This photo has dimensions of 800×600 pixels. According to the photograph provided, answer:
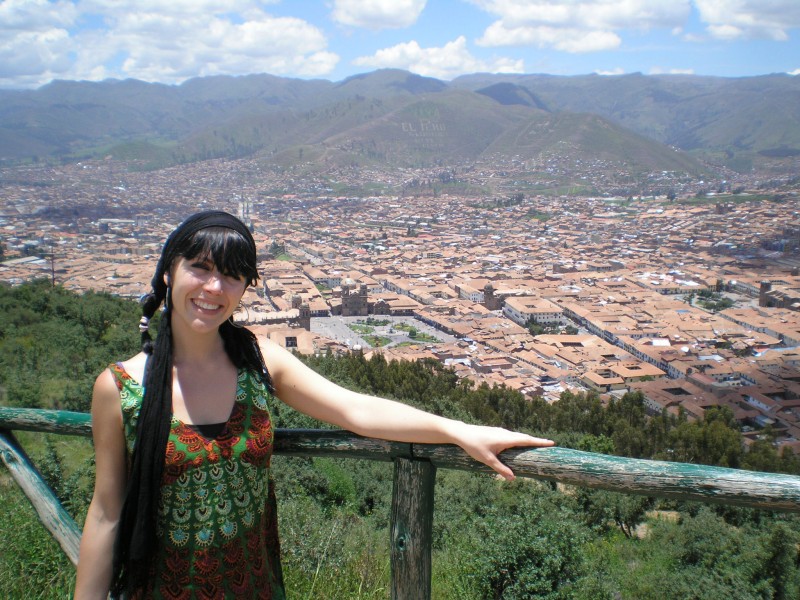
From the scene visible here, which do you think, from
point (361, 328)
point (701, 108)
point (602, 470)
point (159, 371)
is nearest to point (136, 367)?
point (159, 371)

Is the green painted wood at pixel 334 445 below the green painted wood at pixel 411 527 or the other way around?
the other way around

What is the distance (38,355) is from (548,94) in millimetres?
187452

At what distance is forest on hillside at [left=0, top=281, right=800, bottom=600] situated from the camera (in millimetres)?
2592

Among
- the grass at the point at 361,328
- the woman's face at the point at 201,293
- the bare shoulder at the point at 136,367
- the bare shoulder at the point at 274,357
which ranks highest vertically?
the woman's face at the point at 201,293

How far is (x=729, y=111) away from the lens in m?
130

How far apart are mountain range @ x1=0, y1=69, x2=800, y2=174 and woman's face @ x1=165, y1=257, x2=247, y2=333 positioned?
80.9 metres

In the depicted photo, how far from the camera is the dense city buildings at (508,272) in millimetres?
21344

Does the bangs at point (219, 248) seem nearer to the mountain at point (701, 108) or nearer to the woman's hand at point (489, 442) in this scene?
the woman's hand at point (489, 442)

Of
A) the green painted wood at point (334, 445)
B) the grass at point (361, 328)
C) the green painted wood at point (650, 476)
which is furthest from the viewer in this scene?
the grass at point (361, 328)

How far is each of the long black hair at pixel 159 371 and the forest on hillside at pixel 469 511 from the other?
1.05m

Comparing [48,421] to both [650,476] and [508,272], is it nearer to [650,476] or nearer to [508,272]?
[650,476]

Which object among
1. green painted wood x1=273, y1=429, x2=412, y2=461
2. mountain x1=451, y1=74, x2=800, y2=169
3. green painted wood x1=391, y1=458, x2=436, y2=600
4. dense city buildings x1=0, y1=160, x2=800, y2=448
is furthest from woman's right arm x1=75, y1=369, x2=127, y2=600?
mountain x1=451, y1=74, x2=800, y2=169

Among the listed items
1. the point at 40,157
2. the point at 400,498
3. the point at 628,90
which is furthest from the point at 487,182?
the point at 628,90

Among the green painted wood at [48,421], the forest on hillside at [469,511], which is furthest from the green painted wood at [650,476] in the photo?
the forest on hillside at [469,511]
